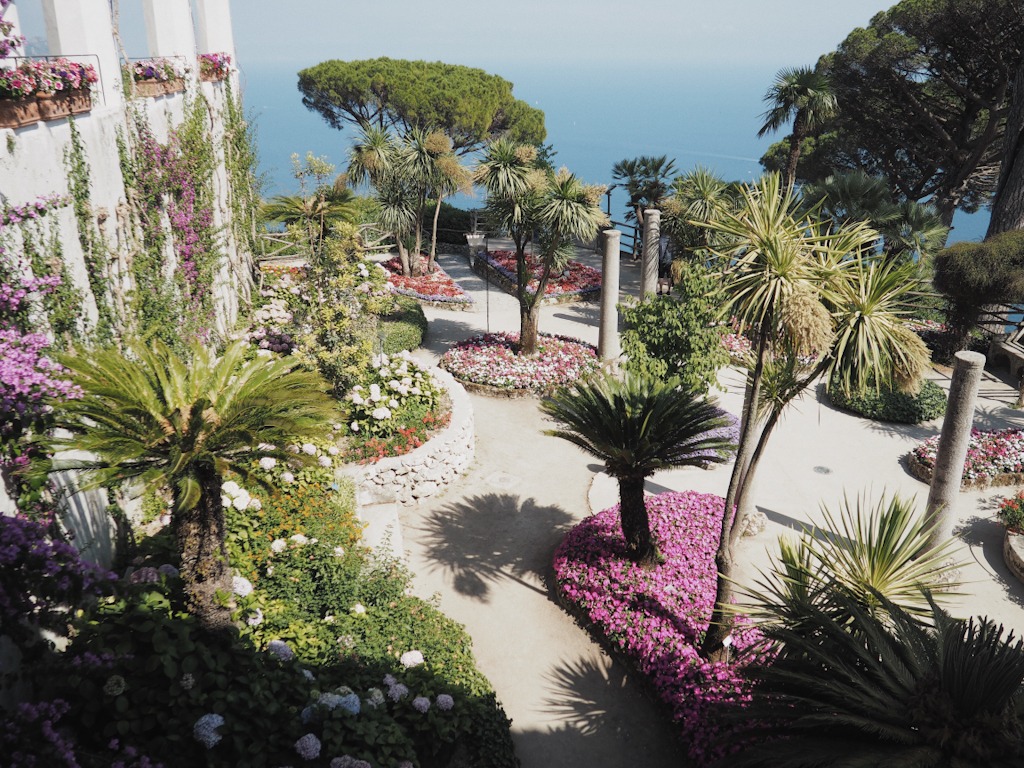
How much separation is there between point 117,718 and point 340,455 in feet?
20.7

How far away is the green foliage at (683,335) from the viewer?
11523 millimetres

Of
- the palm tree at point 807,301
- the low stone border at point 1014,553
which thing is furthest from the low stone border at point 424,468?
the low stone border at point 1014,553

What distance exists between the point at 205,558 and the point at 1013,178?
20866mm

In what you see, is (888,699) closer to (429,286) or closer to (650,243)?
(650,243)

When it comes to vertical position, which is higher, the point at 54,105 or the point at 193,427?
the point at 54,105

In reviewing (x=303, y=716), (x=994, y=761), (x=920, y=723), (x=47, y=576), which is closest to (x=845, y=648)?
(x=920, y=723)

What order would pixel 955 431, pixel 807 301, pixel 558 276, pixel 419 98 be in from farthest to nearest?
pixel 419 98 → pixel 558 276 → pixel 955 431 → pixel 807 301

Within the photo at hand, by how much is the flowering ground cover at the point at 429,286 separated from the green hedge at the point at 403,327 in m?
2.06

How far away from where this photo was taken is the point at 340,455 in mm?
11164

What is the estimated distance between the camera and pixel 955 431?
9.10 metres

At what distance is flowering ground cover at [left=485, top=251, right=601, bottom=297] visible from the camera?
880 inches

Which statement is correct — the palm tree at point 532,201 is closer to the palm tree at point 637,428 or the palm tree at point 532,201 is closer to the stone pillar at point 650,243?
the stone pillar at point 650,243

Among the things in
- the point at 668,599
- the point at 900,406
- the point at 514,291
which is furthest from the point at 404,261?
→ the point at 668,599

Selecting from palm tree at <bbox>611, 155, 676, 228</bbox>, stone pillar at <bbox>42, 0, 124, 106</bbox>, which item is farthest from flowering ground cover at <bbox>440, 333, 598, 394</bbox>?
palm tree at <bbox>611, 155, 676, 228</bbox>
